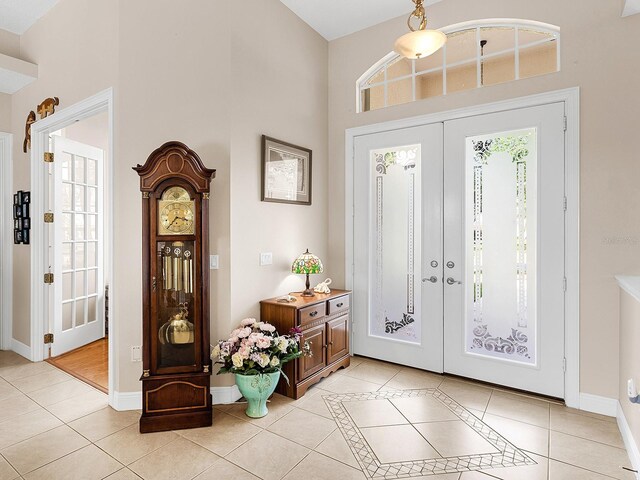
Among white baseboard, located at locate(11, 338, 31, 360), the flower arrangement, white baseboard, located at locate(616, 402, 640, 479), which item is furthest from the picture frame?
white baseboard, located at locate(11, 338, 31, 360)

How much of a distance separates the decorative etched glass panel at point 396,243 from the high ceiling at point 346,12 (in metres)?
1.28

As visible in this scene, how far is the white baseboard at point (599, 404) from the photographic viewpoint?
2.53 metres

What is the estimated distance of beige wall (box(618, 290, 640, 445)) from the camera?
6.51 ft

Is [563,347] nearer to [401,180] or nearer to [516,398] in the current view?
[516,398]

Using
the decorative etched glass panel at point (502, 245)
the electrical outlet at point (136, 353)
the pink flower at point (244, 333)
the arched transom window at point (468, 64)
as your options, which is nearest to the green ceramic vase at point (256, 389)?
the pink flower at point (244, 333)

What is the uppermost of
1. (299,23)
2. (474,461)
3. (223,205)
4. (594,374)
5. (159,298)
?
(299,23)

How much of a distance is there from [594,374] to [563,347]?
25cm

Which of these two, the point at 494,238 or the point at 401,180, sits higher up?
the point at 401,180

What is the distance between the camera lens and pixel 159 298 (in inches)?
96.1

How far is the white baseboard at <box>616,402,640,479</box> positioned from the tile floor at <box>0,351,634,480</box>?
43 millimetres

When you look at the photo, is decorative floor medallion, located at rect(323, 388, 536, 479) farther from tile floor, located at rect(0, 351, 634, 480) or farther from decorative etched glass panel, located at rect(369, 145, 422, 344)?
decorative etched glass panel, located at rect(369, 145, 422, 344)

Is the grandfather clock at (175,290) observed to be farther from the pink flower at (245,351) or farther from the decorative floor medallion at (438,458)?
the decorative floor medallion at (438,458)

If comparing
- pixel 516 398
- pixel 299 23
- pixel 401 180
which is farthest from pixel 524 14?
pixel 516 398

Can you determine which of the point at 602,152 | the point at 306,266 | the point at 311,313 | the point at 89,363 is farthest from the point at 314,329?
the point at 602,152
